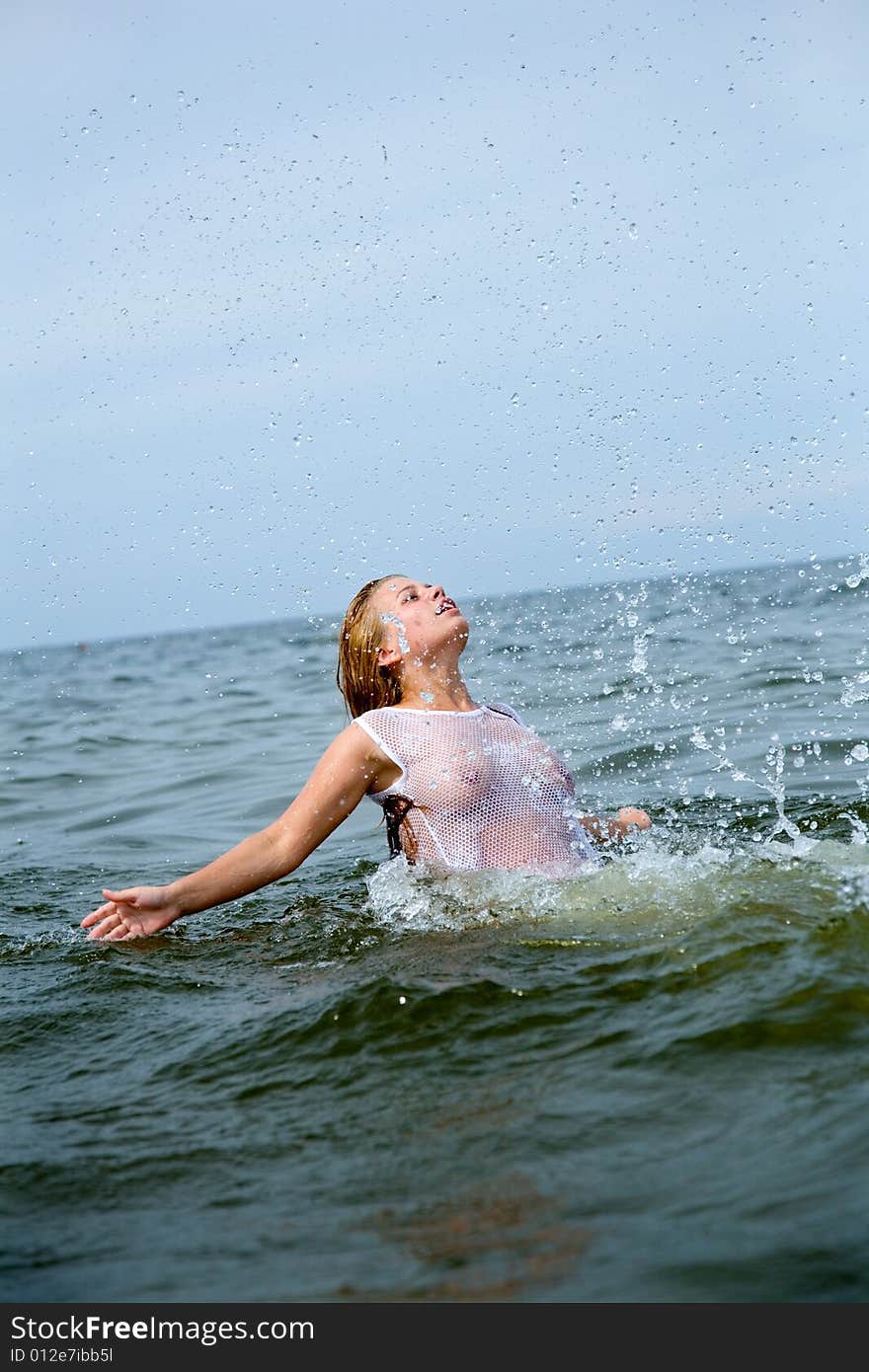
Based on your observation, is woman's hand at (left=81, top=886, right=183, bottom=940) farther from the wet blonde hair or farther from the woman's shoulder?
the woman's shoulder

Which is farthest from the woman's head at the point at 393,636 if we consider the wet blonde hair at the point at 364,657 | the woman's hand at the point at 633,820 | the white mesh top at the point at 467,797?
the woman's hand at the point at 633,820

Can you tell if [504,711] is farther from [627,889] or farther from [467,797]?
[627,889]

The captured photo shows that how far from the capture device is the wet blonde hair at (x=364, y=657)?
5.35 meters

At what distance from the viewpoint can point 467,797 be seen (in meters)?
5.05

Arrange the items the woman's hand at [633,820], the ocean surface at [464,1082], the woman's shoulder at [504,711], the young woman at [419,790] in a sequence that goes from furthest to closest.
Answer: the woman's hand at [633,820]
the woman's shoulder at [504,711]
the young woman at [419,790]
the ocean surface at [464,1082]

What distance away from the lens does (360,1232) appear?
270 cm

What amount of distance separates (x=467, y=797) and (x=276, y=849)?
0.76 m

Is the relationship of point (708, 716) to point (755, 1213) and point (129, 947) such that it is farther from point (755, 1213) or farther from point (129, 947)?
point (755, 1213)

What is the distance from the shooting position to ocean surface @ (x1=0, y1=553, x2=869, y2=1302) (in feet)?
8.42

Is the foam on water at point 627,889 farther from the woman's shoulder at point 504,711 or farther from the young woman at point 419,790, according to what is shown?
the woman's shoulder at point 504,711

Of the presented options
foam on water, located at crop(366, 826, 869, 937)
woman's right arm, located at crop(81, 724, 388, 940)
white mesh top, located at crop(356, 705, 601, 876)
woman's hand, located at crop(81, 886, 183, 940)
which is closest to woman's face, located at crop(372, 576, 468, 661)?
white mesh top, located at crop(356, 705, 601, 876)

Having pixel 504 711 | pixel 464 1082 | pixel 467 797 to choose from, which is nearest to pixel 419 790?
pixel 467 797
